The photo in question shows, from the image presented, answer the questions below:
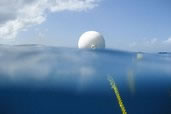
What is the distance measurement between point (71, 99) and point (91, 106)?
1470 millimetres

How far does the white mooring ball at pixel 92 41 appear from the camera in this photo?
22.2m

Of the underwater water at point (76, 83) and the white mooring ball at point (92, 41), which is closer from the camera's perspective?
the underwater water at point (76, 83)

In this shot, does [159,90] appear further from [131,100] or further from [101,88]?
[101,88]

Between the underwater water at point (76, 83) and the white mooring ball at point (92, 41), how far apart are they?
5183 millimetres

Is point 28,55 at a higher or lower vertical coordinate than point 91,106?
higher

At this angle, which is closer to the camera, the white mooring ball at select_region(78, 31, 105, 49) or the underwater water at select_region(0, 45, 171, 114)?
the underwater water at select_region(0, 45, 171, 114)

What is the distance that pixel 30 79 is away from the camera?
15383 mm

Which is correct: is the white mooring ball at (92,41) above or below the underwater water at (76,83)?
above

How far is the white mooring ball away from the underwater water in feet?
17.0

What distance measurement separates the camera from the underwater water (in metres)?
15.0

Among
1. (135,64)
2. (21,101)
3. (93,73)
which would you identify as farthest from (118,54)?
(21,101)

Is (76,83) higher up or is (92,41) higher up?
(92,41)

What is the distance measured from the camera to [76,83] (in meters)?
16.0

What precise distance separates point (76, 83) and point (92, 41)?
23.6 feet
